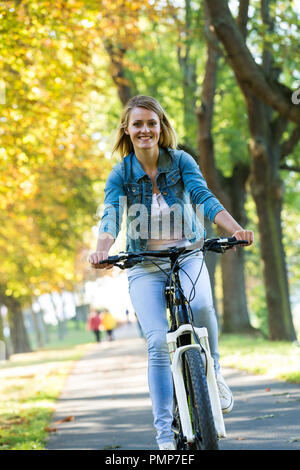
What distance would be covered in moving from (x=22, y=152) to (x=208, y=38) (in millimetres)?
4461

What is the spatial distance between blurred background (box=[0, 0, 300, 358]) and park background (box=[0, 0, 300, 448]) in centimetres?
4

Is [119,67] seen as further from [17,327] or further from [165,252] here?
[17,327]

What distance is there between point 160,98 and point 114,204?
709 inches

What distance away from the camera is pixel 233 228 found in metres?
4.30

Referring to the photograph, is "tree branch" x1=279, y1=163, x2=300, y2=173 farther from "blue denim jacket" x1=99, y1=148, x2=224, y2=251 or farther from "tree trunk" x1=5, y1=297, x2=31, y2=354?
"tree trunk" x1=5, y1=297, x2=31, y2=354

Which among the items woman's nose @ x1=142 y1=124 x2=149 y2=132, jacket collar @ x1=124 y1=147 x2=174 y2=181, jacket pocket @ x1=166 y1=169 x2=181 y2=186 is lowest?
jacket pocket @ x1=166 y1=169 x2=181 y2=186

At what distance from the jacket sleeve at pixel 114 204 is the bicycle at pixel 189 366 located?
11.8 inches

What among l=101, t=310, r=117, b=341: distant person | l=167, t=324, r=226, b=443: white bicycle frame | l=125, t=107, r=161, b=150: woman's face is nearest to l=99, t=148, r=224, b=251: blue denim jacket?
l=125, t=107, r=161, b=150: woman's face

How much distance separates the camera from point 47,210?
2480cm

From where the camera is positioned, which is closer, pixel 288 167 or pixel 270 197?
pixel 270 197

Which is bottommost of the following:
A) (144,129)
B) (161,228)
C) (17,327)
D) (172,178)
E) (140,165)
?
(161,228)

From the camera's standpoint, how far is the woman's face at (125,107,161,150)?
477 cm

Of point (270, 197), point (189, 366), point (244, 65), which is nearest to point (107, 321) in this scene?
point (270, 197)

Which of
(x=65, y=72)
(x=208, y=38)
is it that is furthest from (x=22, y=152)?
(x=208, y=38)
